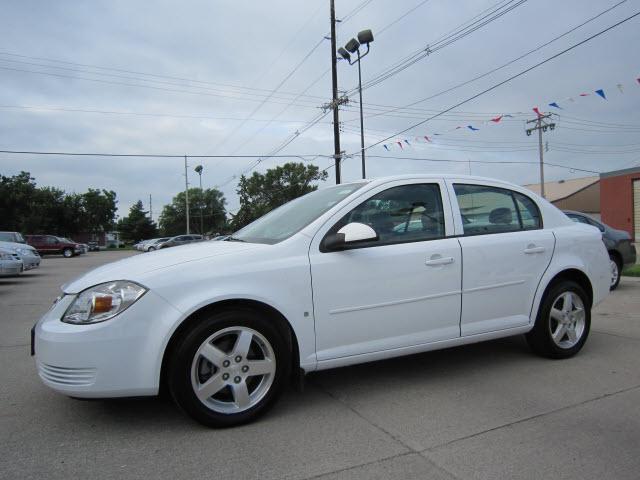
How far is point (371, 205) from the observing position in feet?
12.3

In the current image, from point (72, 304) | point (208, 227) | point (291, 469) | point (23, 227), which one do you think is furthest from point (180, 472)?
point (208, 227)

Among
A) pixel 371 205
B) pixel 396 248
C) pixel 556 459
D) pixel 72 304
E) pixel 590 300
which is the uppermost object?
pixel 371 205

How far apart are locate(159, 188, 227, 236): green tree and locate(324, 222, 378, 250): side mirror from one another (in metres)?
88.5

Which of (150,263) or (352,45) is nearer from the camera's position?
(150,263)

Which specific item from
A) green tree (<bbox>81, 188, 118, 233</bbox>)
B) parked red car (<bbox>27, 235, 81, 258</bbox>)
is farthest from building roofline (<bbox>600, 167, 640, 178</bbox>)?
green tree (<bbox>81, 188, 118, 233</bbox>)

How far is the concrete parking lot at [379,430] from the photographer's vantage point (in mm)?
2586

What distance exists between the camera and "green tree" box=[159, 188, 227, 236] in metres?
90.9

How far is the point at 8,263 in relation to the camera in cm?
1248

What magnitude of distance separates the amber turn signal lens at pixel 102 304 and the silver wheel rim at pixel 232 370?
1.94 ft

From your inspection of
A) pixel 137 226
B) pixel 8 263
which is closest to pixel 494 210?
pixel 8 263

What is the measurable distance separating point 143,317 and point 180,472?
34.6 inches

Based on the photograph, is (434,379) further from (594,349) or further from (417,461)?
(594,349)

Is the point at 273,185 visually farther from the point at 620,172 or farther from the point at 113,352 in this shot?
the point at 113,352

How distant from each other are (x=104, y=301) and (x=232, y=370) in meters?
0.87
